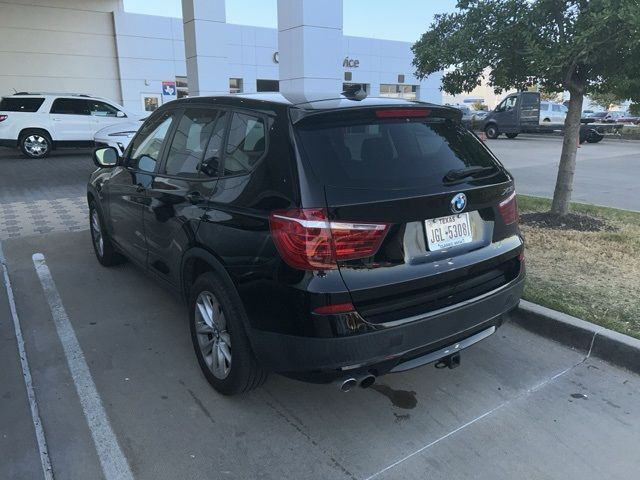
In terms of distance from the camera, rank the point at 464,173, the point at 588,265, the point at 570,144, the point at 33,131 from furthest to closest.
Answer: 1. the point at 33,131
2. the point at 570,144
3. the point at 588,265
4. the point at 464,173

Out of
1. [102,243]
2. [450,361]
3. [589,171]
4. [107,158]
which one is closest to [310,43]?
[107,158]

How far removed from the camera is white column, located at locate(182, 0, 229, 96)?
11586mm

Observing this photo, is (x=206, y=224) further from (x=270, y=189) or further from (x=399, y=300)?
(x=399, y=300)

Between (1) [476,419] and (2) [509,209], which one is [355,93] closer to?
(2) [509,209]

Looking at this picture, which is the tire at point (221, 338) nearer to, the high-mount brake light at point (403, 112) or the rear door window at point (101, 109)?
the high-mount brake light at point (403, 112)

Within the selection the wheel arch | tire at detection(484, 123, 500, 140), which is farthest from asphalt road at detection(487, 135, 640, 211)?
the wheel arch

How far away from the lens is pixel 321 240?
248 centimetres

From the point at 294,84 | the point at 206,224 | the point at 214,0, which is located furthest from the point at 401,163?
Result: the point at 214,0

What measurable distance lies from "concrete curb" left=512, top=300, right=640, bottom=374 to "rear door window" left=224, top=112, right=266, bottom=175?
8.34ft

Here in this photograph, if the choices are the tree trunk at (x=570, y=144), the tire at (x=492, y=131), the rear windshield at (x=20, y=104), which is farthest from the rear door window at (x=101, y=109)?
the tire at (x=492, y=131)

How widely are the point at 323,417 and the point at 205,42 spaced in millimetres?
10503

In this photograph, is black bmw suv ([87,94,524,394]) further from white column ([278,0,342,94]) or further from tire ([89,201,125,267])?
white column ([278,0,342,94])

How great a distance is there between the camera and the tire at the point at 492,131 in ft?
82.2

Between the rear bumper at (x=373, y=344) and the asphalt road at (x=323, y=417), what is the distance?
48 cm
